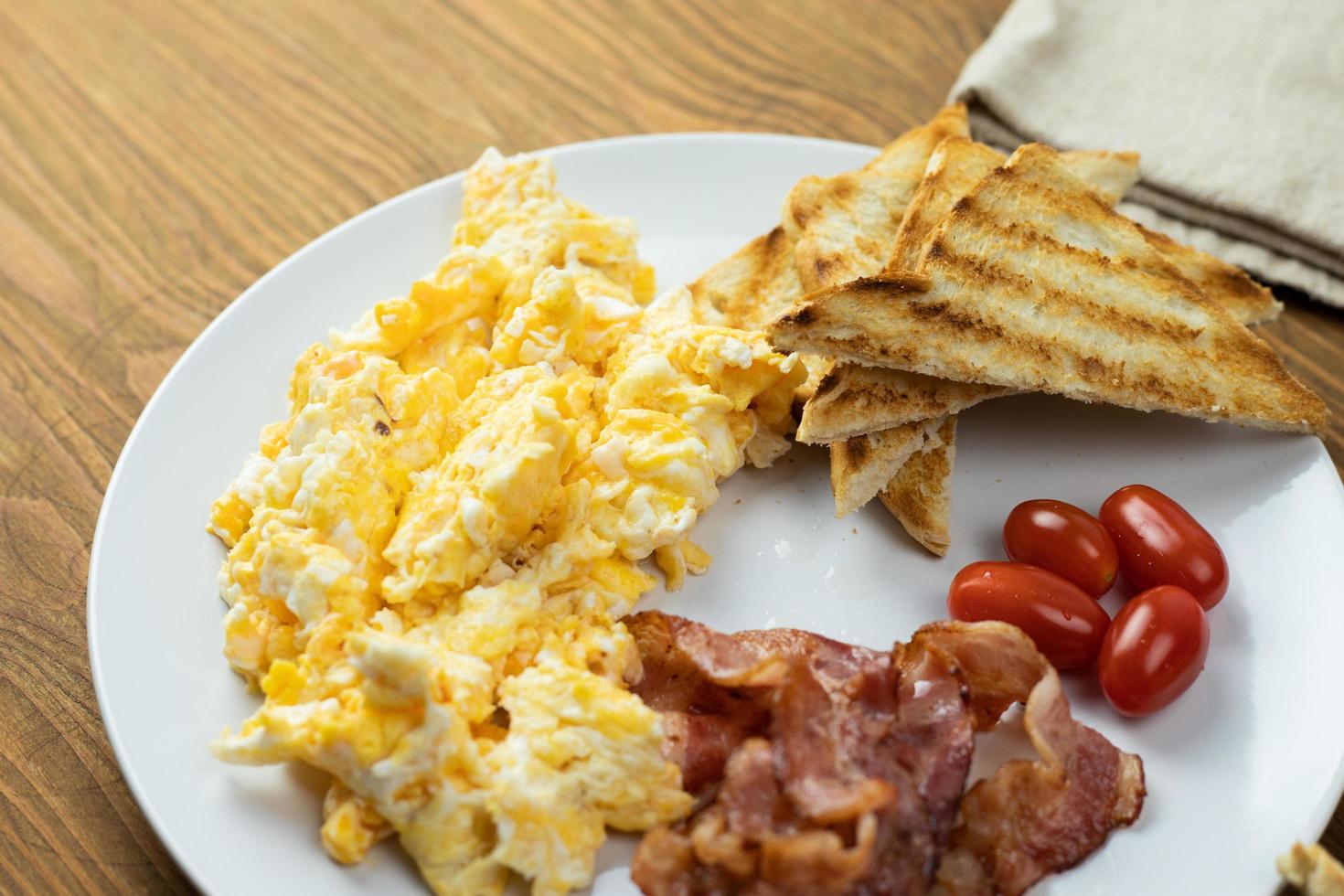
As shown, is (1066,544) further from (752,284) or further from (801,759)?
(752,284)

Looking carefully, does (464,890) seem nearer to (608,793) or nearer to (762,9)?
(608,793)

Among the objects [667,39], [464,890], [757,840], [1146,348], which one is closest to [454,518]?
[464,890]

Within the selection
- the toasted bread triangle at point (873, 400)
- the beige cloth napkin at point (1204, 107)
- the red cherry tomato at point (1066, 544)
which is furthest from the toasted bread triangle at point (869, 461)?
the beige cloth napkin at point (1204, 107)

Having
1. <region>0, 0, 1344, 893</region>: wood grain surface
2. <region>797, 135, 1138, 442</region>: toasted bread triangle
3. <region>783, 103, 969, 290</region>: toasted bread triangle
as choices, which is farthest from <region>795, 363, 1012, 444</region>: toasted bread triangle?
<region>0, 0, 1344, 893</region>: wood grain surface

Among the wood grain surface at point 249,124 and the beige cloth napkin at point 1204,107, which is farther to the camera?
the beige cloth napkin at point 1204,107

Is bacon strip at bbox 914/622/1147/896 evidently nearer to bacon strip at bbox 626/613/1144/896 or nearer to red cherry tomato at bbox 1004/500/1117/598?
bacon strip at bbox 626/613/1144/896

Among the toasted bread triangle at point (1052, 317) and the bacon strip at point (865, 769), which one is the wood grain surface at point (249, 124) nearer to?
the toasted bread triangle at point (1052, 317)
